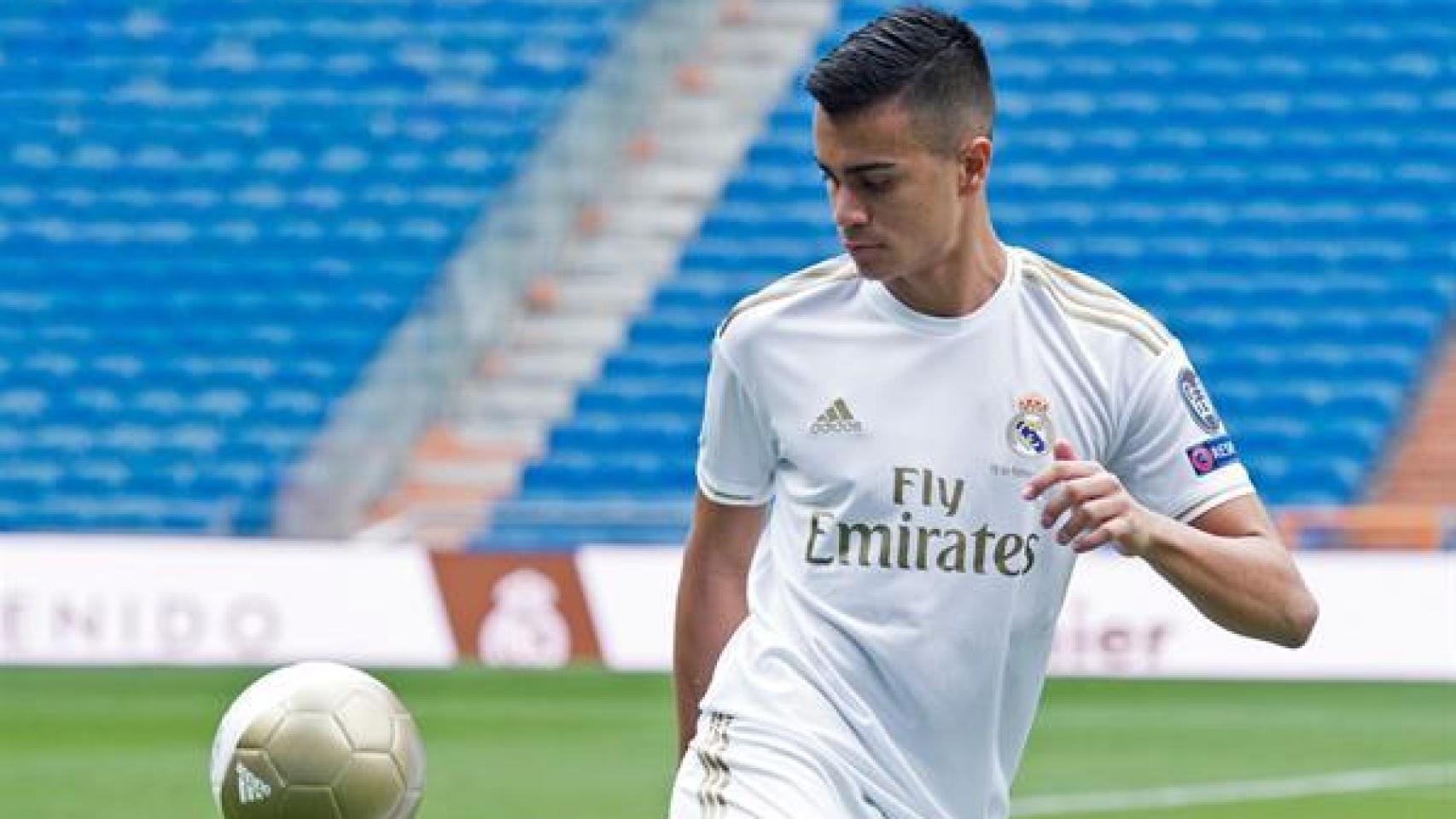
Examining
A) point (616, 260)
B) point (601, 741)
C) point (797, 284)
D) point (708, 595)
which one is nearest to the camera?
point (797, 284)

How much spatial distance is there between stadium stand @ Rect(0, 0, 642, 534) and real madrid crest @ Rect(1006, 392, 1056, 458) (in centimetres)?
1591

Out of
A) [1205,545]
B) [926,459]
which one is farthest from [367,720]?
[1205,545]

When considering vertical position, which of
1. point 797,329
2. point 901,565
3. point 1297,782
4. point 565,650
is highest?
point 797,329

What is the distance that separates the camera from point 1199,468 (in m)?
5.32

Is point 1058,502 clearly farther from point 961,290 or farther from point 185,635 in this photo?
point 185,635

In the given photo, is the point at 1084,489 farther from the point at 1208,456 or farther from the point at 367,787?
the point at 367,787

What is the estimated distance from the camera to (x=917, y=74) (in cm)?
516

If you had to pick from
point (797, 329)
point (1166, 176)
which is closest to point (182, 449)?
point (1166, 176)

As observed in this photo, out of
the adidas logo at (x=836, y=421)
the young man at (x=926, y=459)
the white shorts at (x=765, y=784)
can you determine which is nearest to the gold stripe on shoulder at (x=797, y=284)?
the young man at (x=926, y=459)

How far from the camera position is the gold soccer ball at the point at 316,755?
679 cm

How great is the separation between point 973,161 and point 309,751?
2343mm

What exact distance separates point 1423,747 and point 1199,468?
9.08m

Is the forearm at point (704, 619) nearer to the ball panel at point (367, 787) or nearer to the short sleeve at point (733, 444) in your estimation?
the short sleeve at point (733, 444)

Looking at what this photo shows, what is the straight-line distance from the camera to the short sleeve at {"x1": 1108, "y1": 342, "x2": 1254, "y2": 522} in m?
5.32
